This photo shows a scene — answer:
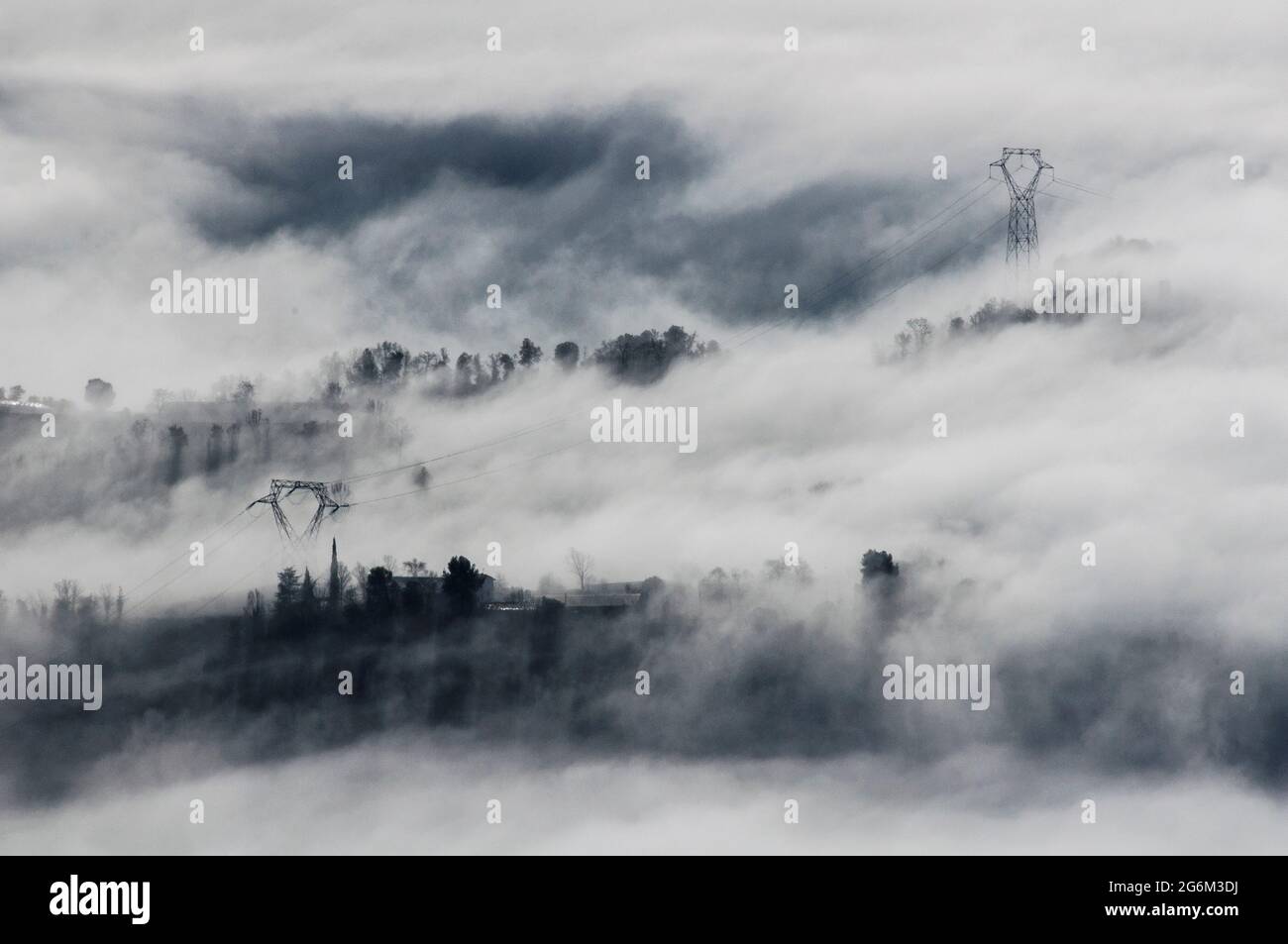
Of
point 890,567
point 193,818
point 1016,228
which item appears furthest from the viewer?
point 890,567

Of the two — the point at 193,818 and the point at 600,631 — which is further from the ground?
the point at 600,631

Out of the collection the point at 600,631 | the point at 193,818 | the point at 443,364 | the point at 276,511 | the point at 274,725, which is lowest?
the point at 193,818

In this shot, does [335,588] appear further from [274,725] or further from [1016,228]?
[1016,228]

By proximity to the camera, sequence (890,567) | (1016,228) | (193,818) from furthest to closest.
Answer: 1. (890,567)
2. (193,818)
3. (1016,228)

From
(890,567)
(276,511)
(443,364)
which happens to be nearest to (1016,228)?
(890,567)

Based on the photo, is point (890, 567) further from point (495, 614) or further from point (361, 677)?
point (361, 677)

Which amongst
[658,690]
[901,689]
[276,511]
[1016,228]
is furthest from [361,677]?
[1016,228]

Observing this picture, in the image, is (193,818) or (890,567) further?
(890,567)
